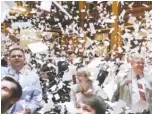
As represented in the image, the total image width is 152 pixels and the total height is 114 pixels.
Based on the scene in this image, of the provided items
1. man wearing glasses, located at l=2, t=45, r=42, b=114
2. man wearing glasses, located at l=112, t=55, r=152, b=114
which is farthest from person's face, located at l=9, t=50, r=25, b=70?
man wearing glasses, located at l=112, t=55, r=152, b=114

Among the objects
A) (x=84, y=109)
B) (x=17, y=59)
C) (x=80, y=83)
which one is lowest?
(x=84, y=109)

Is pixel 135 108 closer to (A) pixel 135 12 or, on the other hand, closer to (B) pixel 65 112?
(B) pixel 65 112

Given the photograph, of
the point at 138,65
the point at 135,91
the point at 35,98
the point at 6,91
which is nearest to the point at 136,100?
the point at 135,91

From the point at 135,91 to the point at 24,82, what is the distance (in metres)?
0.44

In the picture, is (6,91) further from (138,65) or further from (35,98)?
(138,65)

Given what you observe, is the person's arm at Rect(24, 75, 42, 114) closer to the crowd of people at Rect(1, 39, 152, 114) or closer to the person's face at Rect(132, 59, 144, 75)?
the crowd of people at Rect(1, 39, 152, 114)

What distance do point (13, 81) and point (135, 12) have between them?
0.54 meters

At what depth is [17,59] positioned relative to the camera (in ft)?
4.97

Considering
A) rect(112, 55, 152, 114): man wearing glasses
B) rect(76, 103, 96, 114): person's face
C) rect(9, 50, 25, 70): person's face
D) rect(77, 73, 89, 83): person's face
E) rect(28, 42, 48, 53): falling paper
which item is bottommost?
rect(76, 103, 96, 114): person's face

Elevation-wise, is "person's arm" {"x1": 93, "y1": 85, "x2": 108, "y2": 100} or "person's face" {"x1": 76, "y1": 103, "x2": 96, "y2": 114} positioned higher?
"person's arm" {"x1": 93, "y1": 85, "x2": 108, "y2": 100}

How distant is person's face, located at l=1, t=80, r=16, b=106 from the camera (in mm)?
1492

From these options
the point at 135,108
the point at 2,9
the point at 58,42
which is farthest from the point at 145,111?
the point at 2,9

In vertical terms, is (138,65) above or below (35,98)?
above

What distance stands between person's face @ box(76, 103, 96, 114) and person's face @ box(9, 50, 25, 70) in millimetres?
276
